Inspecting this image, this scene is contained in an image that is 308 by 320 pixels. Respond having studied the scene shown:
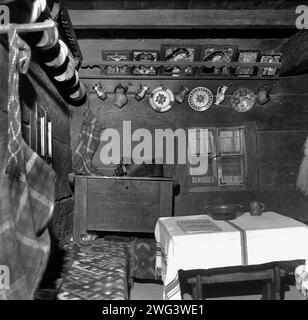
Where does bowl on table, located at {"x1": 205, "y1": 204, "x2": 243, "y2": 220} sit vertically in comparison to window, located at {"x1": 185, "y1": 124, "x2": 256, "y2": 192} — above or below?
below

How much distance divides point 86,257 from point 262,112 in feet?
11.5

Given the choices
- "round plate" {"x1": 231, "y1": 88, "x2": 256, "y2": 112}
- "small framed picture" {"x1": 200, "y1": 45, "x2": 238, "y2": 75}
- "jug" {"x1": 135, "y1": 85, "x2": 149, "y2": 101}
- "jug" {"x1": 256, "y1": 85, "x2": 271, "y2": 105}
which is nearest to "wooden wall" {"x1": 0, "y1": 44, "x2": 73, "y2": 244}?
"jug" {"x1": 135, "y1": 85, "x2": 149, "y2": 101}

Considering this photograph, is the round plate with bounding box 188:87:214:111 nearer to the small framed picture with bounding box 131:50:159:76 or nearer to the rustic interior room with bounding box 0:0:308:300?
the rustic interior room with bounding box 0:0:308:300

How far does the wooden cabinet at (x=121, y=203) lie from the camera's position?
4431 millimetres

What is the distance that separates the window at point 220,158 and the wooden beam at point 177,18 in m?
1.75

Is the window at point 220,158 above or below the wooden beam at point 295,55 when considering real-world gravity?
below

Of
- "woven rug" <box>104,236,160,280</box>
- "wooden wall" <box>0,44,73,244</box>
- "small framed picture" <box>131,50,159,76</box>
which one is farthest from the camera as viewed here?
"small framed picture" <box>131,50,159,76</box>

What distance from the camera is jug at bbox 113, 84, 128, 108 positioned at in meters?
5.23

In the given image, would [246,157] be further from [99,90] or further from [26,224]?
[26,224]

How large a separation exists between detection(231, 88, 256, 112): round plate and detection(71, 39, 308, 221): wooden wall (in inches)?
3.1

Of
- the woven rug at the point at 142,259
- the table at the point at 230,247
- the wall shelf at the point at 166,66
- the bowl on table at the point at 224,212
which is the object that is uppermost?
the wall shelf at the point at 166,66

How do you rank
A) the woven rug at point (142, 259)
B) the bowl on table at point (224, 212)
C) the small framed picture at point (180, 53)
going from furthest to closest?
→ the small framed picture at point (180, 53) < the woven rug at point (142, 259) < the bowl on table at point (224, 212)

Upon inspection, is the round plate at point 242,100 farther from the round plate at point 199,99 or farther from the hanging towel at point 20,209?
the hanging towel at point 20,209

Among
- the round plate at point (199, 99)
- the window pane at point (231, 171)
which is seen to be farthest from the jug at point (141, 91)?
the window pane at point (231, 171)
